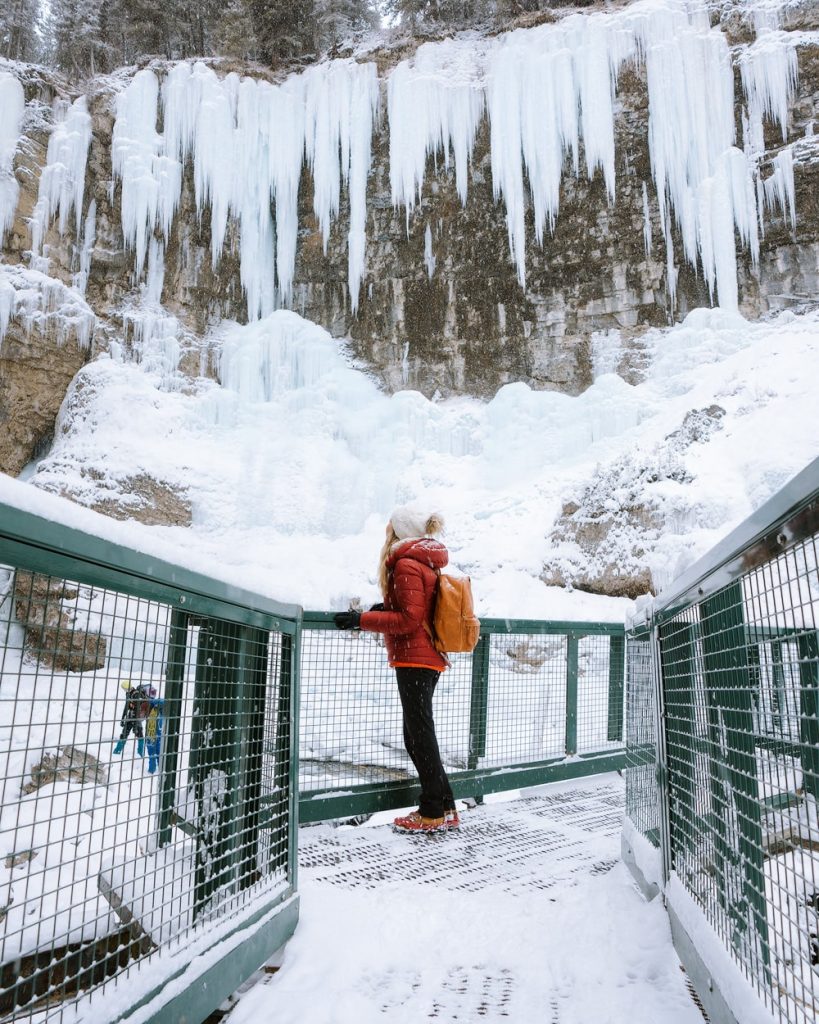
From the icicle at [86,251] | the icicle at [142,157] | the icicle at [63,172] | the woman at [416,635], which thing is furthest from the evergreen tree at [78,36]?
the woman at [416,635]

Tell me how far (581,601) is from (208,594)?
1129 cm

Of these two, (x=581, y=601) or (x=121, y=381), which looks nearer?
(x=581, y=601)

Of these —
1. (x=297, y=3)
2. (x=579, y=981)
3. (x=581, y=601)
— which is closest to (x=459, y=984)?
(x=579, y=981)

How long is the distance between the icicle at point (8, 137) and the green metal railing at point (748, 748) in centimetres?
2157

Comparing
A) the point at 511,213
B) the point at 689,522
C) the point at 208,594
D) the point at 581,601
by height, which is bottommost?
the point at 208,594

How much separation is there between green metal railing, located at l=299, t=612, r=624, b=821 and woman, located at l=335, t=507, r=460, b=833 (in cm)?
37

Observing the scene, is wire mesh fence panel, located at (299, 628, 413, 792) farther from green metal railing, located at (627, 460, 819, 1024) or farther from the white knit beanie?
green metal railing, located at (627, 460, 819, 1024)

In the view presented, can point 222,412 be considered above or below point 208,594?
above

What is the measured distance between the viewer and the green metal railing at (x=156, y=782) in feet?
4.46

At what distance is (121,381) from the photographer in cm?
1880

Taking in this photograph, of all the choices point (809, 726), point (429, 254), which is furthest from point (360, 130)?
point (809, 726)

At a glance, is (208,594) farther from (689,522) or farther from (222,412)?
(222,412)

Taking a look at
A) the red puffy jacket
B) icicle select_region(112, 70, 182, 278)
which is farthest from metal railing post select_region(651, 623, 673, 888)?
icicle select_region(112, 70, 182, 278)

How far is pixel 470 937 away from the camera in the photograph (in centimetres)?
256
